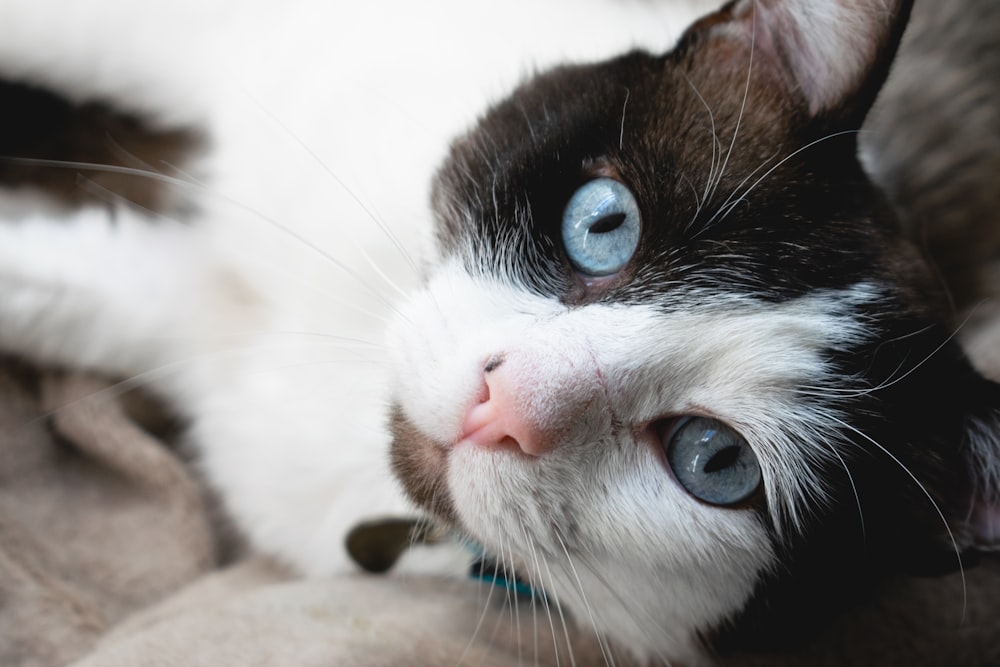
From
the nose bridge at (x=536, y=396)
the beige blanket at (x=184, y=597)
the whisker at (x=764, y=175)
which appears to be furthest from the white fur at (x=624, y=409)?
the beige blanket at (x=184, y=597)

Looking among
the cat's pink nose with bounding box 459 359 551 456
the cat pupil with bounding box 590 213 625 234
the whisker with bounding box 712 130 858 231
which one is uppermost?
the cat pupil with bounding box 590 213 625 234

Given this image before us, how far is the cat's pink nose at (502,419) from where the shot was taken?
78 cm

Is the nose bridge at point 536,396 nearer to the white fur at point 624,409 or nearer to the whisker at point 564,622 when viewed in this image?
the white fur at point 624,409

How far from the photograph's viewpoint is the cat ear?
36.0 inches

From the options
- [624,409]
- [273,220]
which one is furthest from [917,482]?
[273,220]

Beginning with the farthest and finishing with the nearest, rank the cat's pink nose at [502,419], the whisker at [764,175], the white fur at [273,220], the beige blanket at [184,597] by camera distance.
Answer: the white fur at [273,220] < the beige blanket at [184,597] < the whisker at [764,175] < the cat's pink nose at [502,419]

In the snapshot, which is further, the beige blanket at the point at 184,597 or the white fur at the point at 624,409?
the beige blanket at the point at 184,597

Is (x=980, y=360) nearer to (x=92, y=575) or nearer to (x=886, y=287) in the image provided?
(x=886, y=287)

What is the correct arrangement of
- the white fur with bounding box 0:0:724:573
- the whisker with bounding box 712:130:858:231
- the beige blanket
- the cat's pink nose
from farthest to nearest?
the white fur with bounding box 0:0:724:573 → the beige blanket → the whisker with bounding box 712:130:858:231 → the cat's pink nose

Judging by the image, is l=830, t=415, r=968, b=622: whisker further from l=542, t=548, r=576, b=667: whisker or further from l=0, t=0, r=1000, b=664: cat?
l=542, t=548, r=576, b=667: whisker

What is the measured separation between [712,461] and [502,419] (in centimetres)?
25

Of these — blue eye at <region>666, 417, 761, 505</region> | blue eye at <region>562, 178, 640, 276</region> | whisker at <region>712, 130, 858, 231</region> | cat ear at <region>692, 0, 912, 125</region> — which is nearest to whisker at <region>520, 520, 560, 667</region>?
blue eye at <region>666, 417, 761, 505</region>

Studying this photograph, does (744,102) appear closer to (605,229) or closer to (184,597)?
(605,229)

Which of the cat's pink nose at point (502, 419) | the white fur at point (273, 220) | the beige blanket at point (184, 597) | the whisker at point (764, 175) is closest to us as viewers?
A: the cat's pink nose at point (502, 419)
